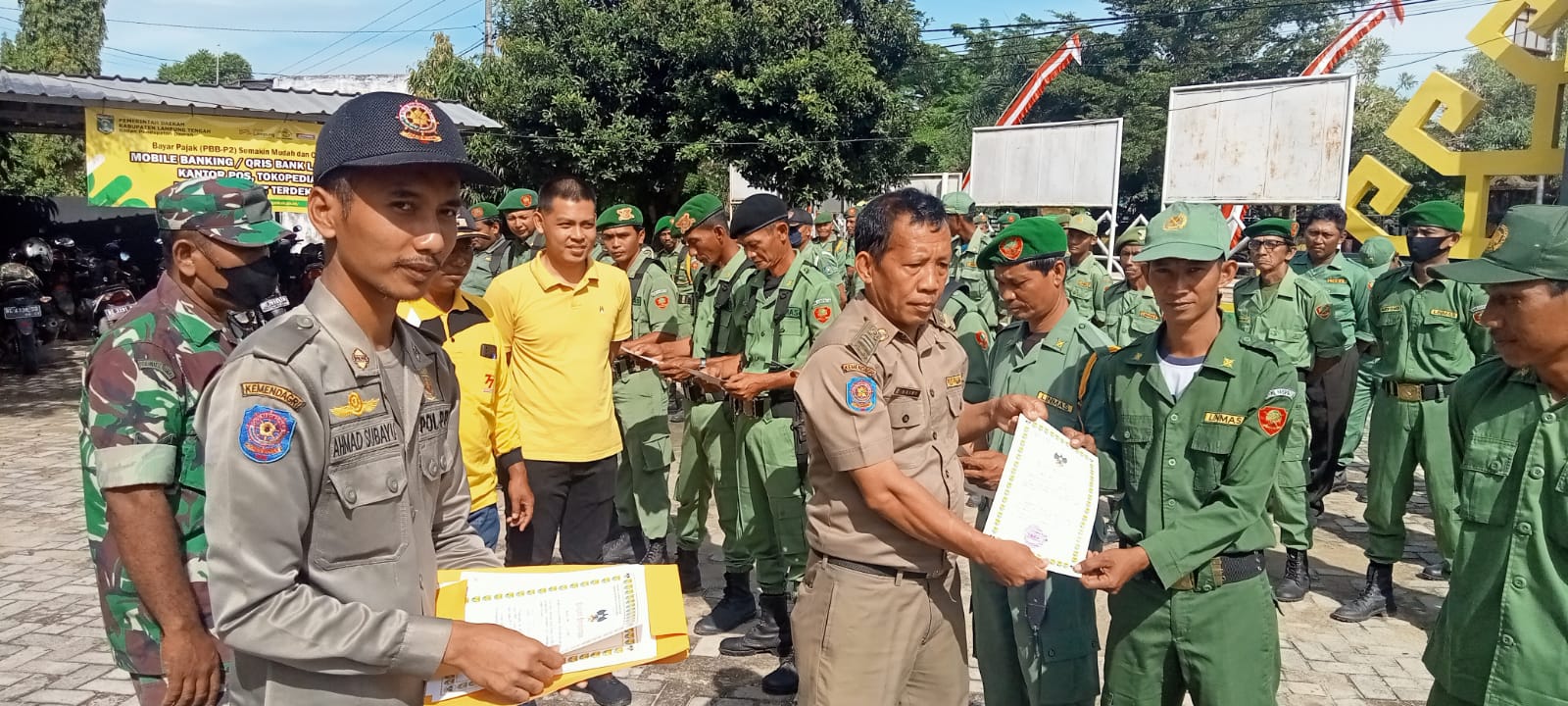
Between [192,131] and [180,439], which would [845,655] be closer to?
Answer: [180,439]

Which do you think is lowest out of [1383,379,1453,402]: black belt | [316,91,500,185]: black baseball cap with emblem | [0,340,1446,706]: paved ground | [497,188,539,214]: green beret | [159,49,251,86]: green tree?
[0,340,1446,706]: paved ground

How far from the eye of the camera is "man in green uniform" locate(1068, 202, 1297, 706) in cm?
272

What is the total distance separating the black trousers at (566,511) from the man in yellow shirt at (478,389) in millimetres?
282

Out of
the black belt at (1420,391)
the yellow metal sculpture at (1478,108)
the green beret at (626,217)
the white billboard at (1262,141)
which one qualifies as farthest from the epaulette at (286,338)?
the yellow metal sculpture at (1478,108)

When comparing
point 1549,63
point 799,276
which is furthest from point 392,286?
point 1549,63

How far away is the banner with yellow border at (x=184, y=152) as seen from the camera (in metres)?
9.65

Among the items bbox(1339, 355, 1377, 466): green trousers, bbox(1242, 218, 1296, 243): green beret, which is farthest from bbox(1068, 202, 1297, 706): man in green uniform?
bbox(1339, 355, 1377, 466): green trousers

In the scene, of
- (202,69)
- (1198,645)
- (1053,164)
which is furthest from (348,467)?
(202,69)

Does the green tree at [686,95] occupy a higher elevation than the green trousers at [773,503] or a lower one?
higher

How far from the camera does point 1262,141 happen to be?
1780cm

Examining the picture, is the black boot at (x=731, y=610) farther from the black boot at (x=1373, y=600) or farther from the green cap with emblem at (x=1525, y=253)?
the green cap with emblem at (x=1525, y=253)

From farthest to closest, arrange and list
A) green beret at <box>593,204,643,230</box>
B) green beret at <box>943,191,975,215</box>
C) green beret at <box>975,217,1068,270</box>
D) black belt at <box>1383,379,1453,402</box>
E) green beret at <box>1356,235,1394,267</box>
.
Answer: green beret at <box>1356,235,1394,267</box> → green beret at <box>943,191,975,215</box> → green beret at <box>593,204,643,230</box> → black belt at <box>1383,379,1453,402</box> → green beret at <box>975,217,1068,270</box>

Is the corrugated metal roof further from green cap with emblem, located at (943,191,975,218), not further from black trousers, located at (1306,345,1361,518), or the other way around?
black trousers, located at (1306,345,1361,518)

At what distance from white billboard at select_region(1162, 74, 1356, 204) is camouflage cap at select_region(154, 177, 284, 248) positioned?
1538 cm
